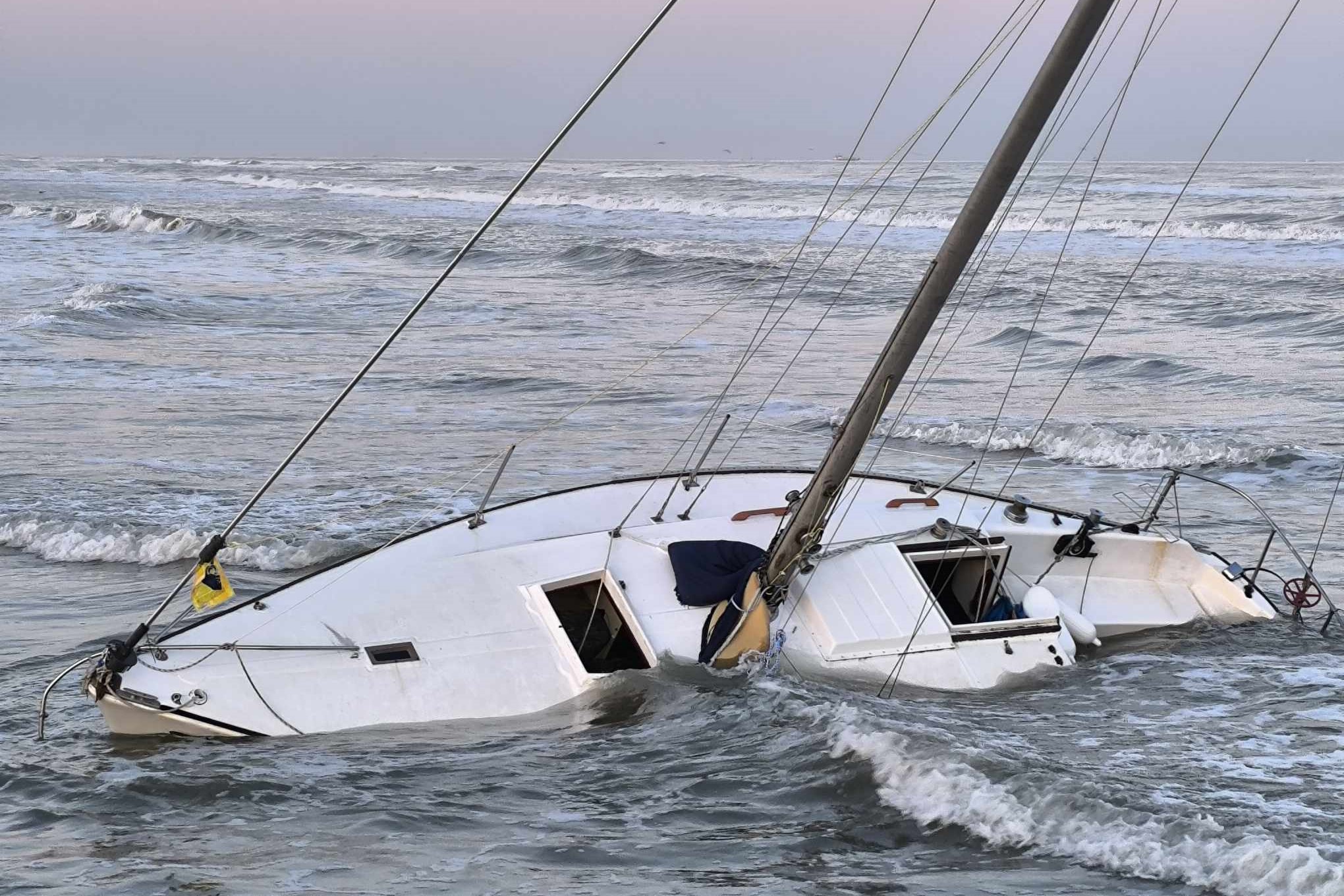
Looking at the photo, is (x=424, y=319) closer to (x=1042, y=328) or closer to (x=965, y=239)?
(x=1042, y=328)

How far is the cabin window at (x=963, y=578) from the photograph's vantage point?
10.5m

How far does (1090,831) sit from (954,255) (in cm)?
356

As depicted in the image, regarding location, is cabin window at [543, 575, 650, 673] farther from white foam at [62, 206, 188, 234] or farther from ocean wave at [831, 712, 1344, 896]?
white foam at [62, 206, 188, 234]

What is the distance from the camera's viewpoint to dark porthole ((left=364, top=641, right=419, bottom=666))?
8.77 m

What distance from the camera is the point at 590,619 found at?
32.5ft

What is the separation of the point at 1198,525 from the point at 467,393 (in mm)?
11758

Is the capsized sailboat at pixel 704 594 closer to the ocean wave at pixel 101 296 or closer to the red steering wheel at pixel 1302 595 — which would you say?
the red steering wheel at pixel 1302 595

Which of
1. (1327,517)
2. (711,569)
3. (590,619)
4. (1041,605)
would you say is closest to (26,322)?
(590,619)

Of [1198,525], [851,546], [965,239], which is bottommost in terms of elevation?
[1198,525]

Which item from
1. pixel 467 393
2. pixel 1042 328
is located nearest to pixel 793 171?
pixel 1042 328

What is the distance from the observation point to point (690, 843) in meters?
7.38

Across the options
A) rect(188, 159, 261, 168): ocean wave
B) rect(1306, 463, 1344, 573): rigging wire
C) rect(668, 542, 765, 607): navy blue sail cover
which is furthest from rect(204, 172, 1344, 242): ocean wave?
rect(188, 159, 261, 168): ocean wave

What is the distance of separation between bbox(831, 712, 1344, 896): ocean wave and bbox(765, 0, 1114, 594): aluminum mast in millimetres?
1820

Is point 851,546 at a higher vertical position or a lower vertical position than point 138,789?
higher
